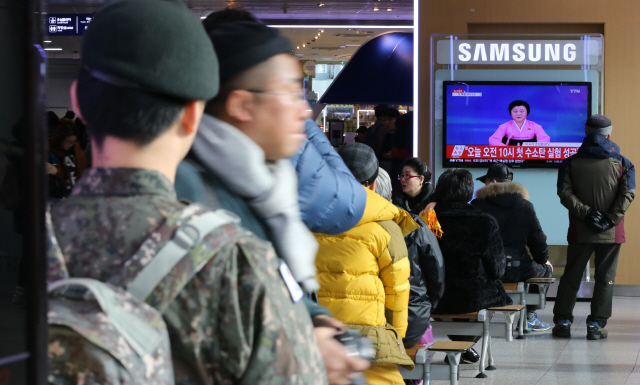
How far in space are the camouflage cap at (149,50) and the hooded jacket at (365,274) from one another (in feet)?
7.30

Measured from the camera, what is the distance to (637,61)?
9.09 m

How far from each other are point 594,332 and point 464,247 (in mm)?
2229

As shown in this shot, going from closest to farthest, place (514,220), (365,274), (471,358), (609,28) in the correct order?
(365,274) → (471,358) → (514,220) → (609,28)

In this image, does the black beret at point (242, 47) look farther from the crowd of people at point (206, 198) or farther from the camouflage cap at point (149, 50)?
the camouflage cap at point (149, 50)

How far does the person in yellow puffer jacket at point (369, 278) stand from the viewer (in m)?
3.17

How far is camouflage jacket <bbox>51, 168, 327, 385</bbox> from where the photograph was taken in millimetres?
815

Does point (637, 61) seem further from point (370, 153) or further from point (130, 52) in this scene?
point (130, 52)

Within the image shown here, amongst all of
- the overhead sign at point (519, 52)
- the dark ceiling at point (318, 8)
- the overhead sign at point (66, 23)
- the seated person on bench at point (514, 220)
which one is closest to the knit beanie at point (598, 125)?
the seated person on bench at point (514, 220)

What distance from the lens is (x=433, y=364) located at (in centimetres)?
417

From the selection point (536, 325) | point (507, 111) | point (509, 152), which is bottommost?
point (536, 325)

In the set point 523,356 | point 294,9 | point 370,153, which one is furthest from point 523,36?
point 294,9

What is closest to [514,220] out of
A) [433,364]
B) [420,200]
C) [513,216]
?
[513,216]

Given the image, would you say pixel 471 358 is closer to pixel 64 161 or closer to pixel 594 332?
pixel 594 332

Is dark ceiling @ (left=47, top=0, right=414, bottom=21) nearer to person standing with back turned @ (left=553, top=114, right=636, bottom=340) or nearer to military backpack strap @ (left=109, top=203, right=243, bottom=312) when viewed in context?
person standing with back turned @ (left=553, top=114, right=636, bottom=340)
